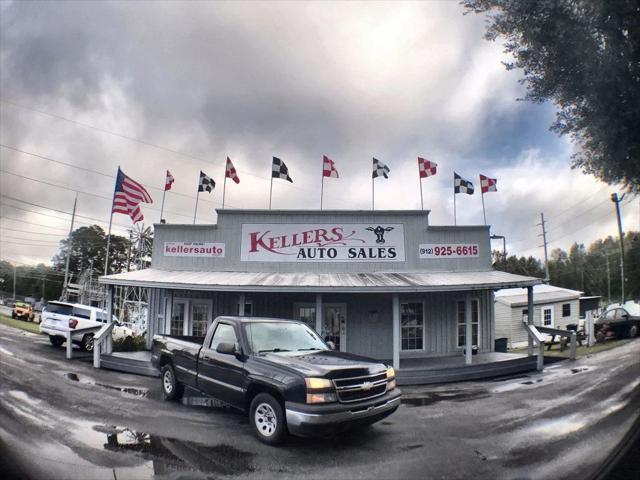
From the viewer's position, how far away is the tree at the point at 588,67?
4.05 metres

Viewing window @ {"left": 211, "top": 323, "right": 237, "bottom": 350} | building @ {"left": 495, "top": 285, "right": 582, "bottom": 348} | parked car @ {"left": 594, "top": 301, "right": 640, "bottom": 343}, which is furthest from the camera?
building @ {"left": 495, "top": 285, "right": 582, "bottom": 348}

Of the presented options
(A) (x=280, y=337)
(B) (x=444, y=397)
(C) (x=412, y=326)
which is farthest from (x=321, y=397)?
(C) (x=412, y=326)

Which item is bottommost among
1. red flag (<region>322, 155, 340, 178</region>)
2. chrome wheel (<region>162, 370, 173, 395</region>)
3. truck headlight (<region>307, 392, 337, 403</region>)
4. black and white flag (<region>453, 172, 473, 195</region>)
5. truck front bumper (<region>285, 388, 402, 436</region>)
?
chrome wheel (<region>162, 370, 173, 395</region>)

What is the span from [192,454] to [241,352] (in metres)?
1.60

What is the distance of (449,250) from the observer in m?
14.9

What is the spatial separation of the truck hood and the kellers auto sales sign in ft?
28.1

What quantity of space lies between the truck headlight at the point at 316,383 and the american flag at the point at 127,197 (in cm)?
1402

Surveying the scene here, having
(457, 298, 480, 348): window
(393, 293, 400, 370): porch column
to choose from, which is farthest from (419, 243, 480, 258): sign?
(393, 293, 400, 370): porch column

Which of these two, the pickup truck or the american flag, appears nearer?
the pickup truck

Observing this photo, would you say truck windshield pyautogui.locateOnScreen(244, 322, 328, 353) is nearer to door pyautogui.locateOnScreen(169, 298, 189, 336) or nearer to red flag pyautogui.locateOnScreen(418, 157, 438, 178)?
door pyautogui.locateOnScreen(169, 298, 189, 336)

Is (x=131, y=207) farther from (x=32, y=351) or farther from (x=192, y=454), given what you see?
(x=192, y=454)

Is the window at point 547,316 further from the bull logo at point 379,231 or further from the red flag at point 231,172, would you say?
the red flag at point 231,172

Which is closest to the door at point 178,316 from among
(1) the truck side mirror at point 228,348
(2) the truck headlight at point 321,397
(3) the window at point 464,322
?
(1) the truck side mirror at point 228,348

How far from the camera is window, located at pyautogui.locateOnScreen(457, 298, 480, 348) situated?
14.5 m
